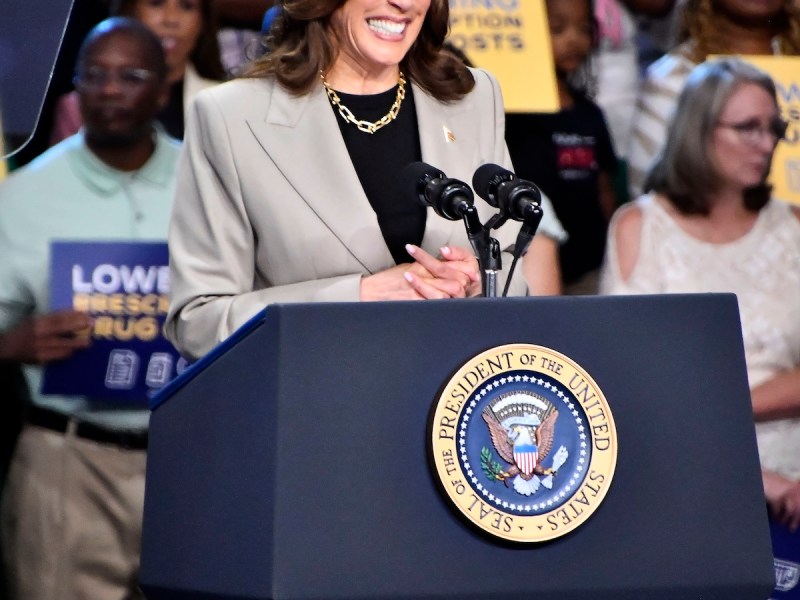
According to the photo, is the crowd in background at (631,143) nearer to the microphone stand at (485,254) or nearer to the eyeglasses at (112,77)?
the eyeglasses at (112,77)

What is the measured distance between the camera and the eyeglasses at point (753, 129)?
3.96 meters

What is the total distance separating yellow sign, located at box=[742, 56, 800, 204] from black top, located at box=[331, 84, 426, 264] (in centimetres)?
222

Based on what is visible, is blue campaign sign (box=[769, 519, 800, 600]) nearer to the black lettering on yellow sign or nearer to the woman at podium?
the black lettering on yellow sign

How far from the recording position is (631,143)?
14.5 ft

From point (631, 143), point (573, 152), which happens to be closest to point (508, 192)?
point (573, 152)

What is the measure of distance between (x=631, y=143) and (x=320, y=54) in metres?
2.28

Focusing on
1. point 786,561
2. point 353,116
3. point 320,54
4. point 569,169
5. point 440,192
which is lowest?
point 786,561

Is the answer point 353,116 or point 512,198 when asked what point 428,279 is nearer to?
point 512,198

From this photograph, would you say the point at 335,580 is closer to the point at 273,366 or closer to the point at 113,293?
the point at 273,366

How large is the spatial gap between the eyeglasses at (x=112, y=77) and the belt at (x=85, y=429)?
34.6 inches

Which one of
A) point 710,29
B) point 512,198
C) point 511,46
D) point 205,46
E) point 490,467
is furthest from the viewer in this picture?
point 710,29

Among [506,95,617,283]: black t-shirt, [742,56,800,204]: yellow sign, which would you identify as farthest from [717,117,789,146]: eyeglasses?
[506,95,617,283]: black t-shirt

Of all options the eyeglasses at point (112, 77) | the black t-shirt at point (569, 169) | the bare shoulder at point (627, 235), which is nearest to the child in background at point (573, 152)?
the black t-shirt at point (569, 169)

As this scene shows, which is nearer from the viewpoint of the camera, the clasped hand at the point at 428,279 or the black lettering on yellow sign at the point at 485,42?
the clasped hand at the point at 428,279
